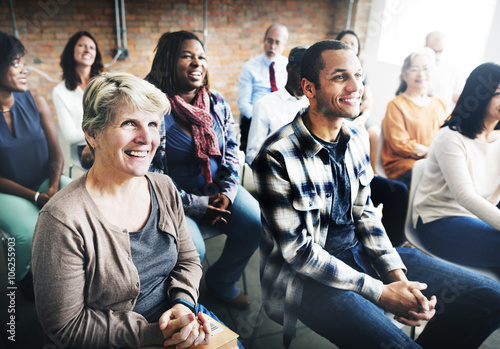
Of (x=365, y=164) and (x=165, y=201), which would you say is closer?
(x=165, y=201)

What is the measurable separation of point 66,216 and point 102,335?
13.5 inches

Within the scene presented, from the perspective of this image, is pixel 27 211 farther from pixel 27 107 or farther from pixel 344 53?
pixel 344 53

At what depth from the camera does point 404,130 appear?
2.62m

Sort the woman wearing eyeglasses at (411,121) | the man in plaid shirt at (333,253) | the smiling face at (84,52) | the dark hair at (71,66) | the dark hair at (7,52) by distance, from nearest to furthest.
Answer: the man in plaid shirt at (333,253)
the dark hair at (7,52)
the woman wearing eyeglasses at (411,121)
the dark hair at (71,66)
the smiling face at (84,52)

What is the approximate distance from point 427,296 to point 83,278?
3.97 feet

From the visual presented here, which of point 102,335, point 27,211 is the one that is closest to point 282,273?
point 102,335

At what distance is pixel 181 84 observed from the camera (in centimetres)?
191

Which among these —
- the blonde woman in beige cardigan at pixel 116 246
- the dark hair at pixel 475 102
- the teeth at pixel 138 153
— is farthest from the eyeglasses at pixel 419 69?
the teeth at pixel 138 153

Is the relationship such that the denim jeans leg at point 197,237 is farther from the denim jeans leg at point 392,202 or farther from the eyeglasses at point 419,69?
the eyeglasses at point 419,69

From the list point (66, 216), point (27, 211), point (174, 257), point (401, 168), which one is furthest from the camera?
point (401, 168)

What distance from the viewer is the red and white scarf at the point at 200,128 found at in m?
1.83

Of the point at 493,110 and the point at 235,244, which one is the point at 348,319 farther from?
the point at 493,110

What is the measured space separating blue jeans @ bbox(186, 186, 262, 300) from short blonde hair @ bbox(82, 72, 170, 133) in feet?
2.73

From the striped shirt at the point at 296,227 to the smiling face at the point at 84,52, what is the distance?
82.3 inches
